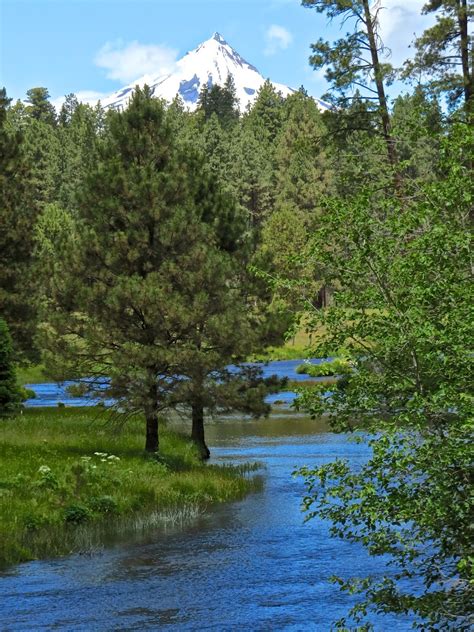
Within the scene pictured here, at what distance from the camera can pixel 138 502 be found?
2183cm

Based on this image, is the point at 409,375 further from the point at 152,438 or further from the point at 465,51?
the point at 465,51

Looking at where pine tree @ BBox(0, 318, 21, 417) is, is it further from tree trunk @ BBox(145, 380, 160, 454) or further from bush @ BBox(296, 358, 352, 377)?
bush @ BBox(296, 358, 352, 377)

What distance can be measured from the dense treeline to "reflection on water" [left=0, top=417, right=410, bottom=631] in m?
1.00

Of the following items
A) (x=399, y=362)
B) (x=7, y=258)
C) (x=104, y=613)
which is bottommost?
(x=104, y=613)

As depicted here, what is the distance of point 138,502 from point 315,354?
1319 cm

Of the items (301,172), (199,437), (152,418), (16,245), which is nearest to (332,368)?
(152,418)

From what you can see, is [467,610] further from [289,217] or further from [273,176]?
[273,176]

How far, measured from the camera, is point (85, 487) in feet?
71.0

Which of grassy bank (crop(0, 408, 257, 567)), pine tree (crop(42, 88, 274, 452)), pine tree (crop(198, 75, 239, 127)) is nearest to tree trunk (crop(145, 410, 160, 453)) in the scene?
grassy bank (crop(0, 408, 257, 567))

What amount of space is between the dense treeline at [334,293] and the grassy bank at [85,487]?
1702 mm

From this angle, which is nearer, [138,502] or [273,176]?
[138,502]

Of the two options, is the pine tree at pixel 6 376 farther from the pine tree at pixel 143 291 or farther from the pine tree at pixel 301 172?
the pine tree at pixel 301 172

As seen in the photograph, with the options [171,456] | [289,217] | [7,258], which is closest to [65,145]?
[289,217]

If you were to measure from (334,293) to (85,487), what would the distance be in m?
13.3
